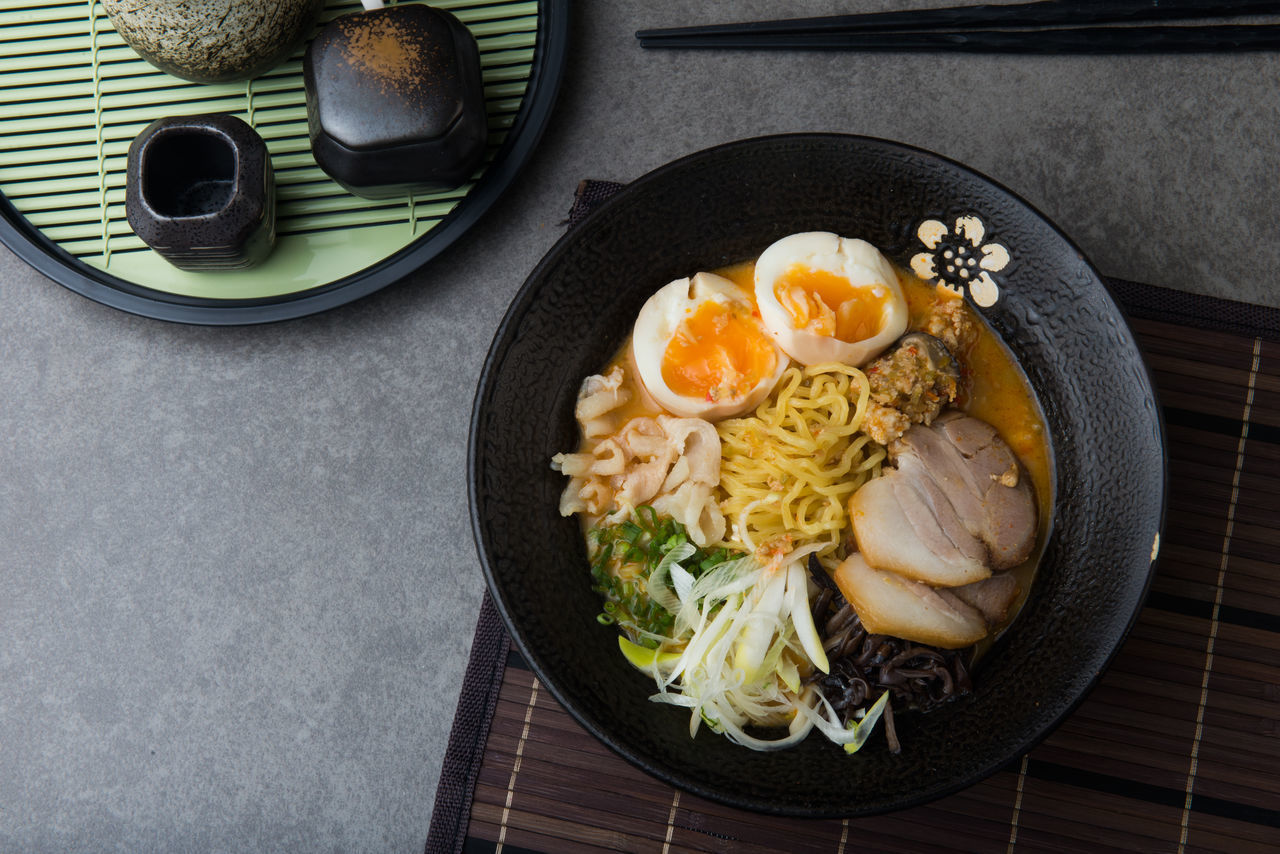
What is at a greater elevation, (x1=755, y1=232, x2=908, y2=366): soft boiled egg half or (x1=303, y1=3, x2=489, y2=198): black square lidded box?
(x1=303, y1=3, x2=489, y2=198): black square lidded box

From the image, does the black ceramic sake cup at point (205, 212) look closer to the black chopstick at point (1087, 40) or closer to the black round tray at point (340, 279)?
the black round tray at point (340, 279)

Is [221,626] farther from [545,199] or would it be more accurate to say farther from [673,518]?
[545,199]

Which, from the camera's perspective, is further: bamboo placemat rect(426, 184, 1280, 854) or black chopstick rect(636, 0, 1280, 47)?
black chopstick rect(636, 0, 1280, 47)

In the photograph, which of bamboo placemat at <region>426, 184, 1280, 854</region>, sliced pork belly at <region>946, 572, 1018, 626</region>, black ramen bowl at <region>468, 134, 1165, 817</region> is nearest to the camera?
black ramen bowl at <region>468, 134, 1165, 817</region>

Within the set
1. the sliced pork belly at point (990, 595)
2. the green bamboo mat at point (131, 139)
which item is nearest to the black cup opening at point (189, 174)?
the green bamboo mat at point (131, 139)

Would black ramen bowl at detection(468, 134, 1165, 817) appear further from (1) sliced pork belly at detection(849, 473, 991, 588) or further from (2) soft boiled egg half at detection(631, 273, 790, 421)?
(1) sliced pork belly at detection(849, 473, 991, 588)

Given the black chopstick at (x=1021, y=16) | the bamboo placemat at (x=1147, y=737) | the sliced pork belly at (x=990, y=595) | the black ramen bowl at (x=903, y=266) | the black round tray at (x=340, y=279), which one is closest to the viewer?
the black ramen bowl at (x=903, y=266)

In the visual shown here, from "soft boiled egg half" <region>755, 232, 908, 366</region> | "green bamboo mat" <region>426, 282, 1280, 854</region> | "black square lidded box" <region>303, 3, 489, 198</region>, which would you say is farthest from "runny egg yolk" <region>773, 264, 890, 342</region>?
"black square lidded box" <region>303, 3, 489, 198</region>

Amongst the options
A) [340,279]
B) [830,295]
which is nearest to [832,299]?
[830,295]
